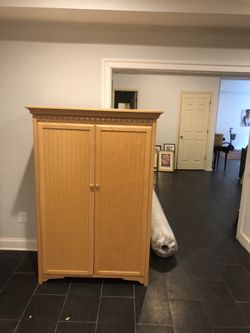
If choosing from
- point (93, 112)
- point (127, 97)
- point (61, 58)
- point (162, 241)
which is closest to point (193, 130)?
point (127, 97)

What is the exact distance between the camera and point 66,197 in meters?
2.25

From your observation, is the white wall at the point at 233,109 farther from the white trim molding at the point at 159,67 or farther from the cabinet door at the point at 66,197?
the cabinet door at the point at 66,197

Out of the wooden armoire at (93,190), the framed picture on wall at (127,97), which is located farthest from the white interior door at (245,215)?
the framed picture on wall at (127,97)

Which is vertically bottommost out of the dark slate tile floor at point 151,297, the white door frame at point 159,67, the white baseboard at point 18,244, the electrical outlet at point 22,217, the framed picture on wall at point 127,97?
the dark slate tile floor at point 151,297

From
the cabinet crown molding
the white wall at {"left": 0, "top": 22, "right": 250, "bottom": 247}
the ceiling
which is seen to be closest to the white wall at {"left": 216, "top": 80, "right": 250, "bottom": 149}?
the white wall at {"left": 0, "top": 22, "right": 250, "bottom": 247}

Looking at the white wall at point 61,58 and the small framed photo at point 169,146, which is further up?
the white wall at point 61,58

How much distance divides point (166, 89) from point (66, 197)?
18.4 ft

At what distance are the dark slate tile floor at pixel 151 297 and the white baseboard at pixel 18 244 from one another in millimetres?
68

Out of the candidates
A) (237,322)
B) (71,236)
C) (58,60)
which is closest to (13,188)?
(71,236)

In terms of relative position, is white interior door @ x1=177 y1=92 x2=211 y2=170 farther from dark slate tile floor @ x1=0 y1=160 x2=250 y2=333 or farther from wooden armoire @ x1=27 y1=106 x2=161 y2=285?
wooden armoire @ x1=27 y1=106 x2=161 y2=285

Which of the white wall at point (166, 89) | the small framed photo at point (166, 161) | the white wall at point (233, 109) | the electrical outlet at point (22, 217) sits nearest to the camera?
the electrical outlet at point (22, 217)

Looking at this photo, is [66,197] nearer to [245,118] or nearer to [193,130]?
[193,130]

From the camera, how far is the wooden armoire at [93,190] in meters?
2.12

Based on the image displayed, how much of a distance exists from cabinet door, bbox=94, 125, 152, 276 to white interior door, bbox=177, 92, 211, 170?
5.32m
